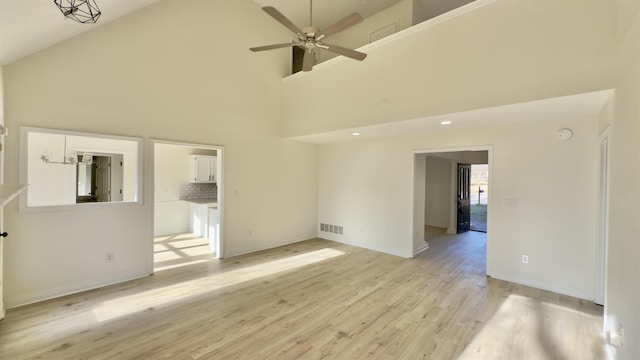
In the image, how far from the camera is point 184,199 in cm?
736

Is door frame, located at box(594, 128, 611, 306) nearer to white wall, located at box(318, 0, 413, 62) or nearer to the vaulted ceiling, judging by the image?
white wall, located at box(318, 0, 413, 62)

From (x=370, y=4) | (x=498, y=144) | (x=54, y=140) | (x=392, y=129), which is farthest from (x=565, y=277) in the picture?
(x=54, y=140)

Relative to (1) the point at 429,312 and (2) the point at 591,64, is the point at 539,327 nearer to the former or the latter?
(1) the point at 429,312

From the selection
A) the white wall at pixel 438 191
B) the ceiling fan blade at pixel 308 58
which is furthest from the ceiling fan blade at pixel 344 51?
the white wall at pixel 438 191

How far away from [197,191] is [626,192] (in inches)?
317

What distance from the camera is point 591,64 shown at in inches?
103

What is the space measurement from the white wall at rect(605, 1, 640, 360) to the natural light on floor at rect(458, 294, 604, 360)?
447 mm

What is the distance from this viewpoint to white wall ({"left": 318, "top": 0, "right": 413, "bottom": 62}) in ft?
17.0

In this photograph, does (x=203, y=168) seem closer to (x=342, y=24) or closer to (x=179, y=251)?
(x=179, y=251)

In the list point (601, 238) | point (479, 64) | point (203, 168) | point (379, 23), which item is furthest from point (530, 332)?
point (203, 168)

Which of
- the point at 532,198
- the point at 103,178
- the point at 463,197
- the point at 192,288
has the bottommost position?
the point at 192,288

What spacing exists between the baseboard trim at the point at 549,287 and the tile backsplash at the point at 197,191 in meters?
7.06

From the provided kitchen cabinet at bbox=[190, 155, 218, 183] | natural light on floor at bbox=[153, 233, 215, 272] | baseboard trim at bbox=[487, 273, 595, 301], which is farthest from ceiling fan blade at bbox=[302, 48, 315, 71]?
kitchen cabinet at bbox=[190, 155, 218, 183]

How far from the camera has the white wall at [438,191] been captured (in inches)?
331
